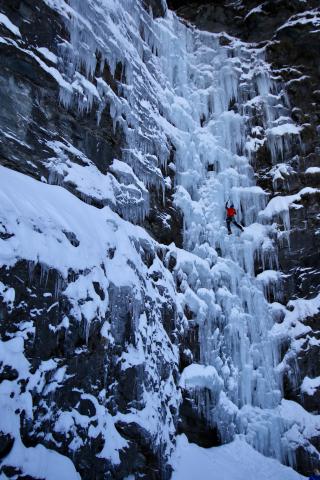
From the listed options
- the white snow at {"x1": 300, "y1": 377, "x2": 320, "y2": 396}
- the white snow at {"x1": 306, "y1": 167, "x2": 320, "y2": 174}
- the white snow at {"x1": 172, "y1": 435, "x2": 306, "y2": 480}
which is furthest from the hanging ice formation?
the white snow at {"x1": 306, "y1": 167, "x2": 320, "y2": 174}

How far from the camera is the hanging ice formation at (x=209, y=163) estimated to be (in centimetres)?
950

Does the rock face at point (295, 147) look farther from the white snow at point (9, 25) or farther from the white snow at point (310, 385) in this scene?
the white snow at point (9, 25)

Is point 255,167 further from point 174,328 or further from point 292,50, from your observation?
point 174,328

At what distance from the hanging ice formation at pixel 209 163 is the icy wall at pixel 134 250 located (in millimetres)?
43

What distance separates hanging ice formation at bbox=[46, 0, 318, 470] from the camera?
9.50m

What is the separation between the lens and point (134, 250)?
8.65 m

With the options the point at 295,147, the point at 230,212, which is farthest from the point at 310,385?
the point at 295,147

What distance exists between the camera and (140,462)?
703 centimetres

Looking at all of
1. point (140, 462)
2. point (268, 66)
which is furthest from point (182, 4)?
point (140, 462)

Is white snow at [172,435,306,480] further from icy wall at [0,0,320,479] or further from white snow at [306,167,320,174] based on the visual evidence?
white snow at [306,167,320,174]

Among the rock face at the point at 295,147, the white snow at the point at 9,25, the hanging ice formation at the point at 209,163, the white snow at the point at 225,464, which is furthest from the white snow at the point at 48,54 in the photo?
the white snow at the point at 225,464

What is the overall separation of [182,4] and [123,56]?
7.29 meters

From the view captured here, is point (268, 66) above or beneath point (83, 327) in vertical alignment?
above

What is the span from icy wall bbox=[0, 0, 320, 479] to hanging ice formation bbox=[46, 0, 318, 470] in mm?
43
